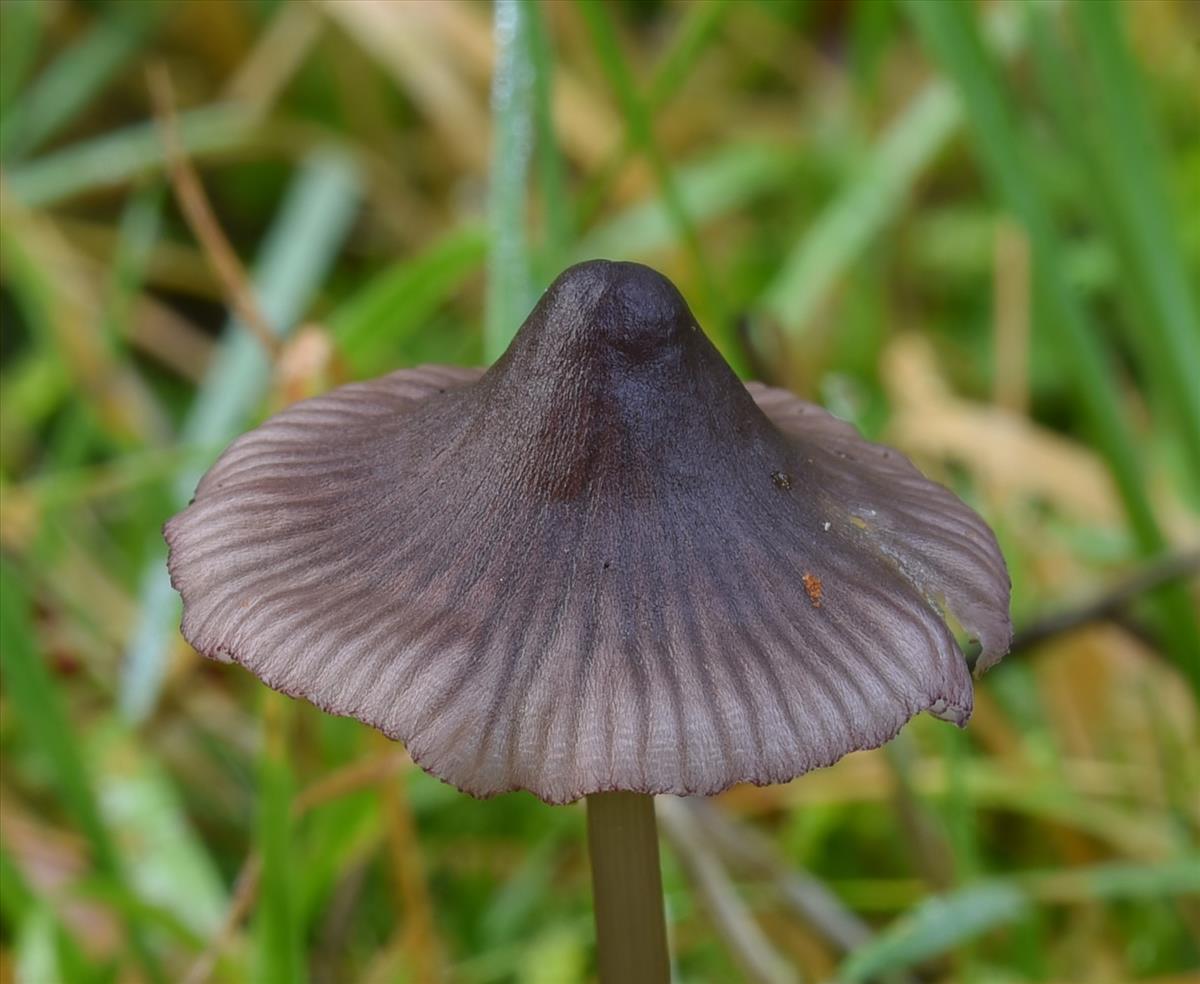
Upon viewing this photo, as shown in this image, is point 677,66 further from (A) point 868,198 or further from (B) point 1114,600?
(A) point 868,198

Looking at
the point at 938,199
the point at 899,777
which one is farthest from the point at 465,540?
the point at 938,199

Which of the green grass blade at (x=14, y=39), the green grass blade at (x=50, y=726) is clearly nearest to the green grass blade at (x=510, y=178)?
the green grass blade at (x=50, y=726)

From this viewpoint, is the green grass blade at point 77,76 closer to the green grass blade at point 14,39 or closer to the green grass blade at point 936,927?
the green grass blade at point 14,39

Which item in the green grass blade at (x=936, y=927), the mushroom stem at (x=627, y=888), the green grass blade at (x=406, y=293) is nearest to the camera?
the mushroom stem at (x=627, y=888)

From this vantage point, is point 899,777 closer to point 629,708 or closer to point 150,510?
point 629,708

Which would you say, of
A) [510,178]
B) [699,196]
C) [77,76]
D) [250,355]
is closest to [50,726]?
[510,178]

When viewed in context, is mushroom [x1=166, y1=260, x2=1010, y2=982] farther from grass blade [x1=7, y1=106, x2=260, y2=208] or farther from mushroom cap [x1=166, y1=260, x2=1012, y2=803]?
grass blade [x1=7, y1=106, x2=260, y2=208]
